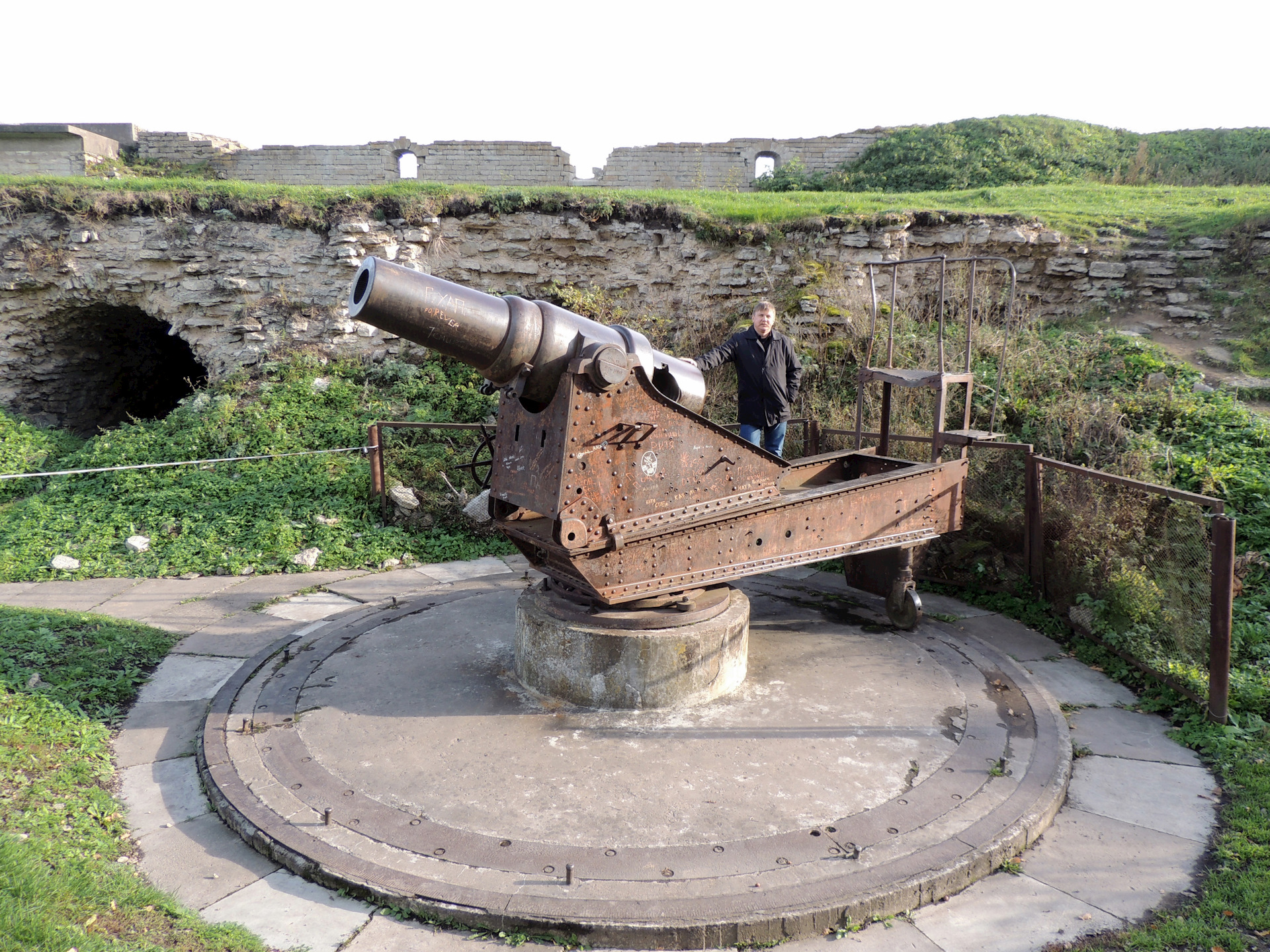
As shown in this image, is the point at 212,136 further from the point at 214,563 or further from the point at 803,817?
the point at 803,817

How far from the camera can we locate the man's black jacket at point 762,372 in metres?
6.30

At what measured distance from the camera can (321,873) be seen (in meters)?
2.92

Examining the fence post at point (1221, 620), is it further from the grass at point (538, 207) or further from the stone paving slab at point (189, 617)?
the grass at point (538, 207)

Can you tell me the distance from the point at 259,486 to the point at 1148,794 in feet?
24.8

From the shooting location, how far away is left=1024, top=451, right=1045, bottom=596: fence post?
5773 mm

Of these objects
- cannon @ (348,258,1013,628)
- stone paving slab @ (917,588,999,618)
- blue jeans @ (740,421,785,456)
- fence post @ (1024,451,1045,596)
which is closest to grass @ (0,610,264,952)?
cannon @ (348,258,1013,628)

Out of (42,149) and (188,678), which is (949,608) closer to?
(188,678)

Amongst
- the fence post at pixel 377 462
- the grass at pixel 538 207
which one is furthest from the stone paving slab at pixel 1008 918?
the grass at pixel 538 207

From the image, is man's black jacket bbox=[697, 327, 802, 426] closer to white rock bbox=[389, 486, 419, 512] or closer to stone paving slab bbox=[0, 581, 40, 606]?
white rock bbox=[389, 486, 419, 512]

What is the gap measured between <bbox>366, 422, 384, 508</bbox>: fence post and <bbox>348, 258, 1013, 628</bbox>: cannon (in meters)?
3.44

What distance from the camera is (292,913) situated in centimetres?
280

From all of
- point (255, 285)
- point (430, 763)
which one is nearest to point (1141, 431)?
point (430, 763)

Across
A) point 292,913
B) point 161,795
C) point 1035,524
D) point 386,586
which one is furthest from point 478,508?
point 292,913

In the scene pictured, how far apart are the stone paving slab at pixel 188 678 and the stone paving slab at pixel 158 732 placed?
84 mm
